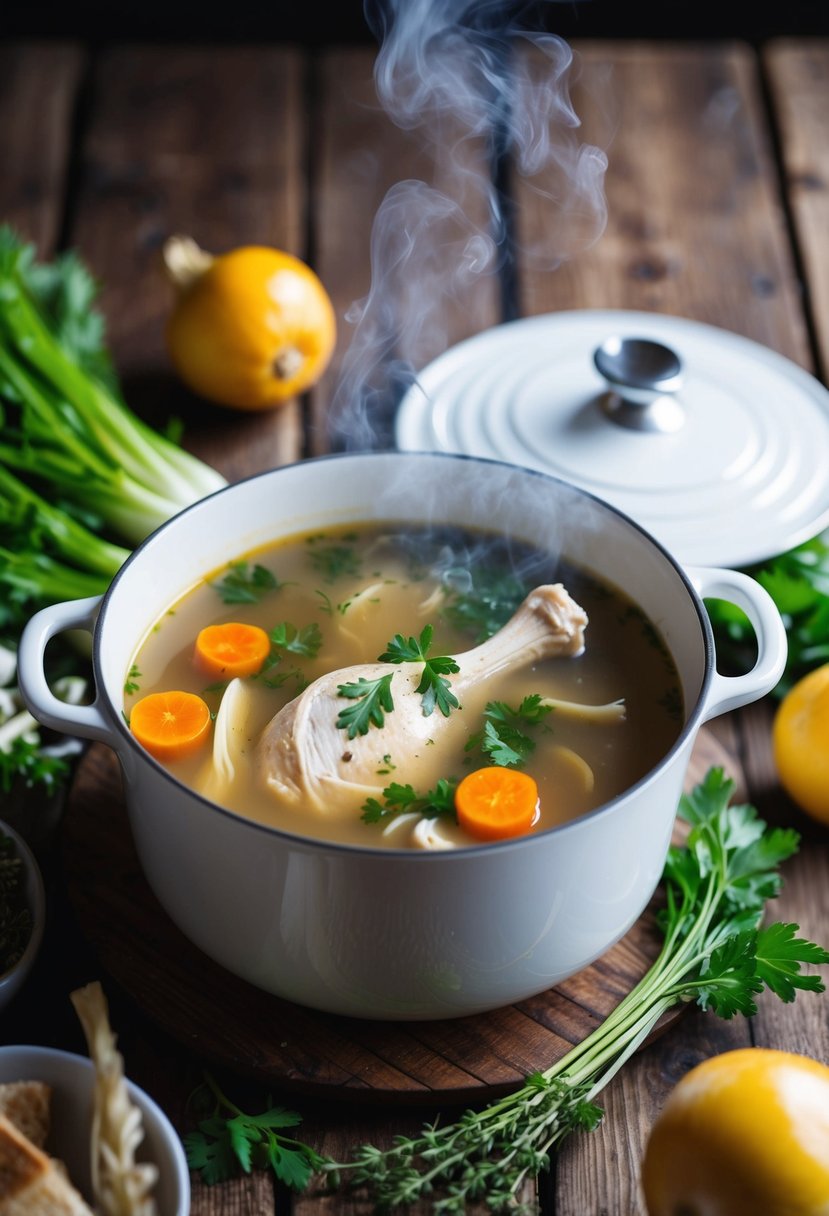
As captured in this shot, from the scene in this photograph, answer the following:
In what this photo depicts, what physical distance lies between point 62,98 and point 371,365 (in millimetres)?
1512

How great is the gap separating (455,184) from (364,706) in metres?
2.25

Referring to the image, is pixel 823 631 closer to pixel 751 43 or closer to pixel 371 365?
pixel 371 365

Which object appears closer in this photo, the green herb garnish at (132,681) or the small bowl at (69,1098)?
the small bowl at (69,1098)

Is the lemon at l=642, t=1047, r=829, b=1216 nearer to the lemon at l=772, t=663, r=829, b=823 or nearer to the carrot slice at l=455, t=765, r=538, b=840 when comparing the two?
the carrot slice at l=455, t=765, r=538, b=840

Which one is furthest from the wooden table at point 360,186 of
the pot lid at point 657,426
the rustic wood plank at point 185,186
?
the pot lid at point 657,426

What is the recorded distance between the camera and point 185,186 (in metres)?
3.66

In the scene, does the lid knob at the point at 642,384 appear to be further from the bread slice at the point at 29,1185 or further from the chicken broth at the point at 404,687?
the bread slice at the point at 29,1185

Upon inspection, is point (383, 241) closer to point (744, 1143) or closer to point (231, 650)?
point (231, 650)

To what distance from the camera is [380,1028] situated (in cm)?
181

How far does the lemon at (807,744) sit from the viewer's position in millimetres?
2139

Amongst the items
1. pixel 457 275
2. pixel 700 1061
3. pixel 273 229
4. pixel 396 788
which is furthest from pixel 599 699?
pixel 273 229

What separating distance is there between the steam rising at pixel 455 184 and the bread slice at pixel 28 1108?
1.69 metres

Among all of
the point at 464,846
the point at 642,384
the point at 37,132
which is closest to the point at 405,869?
the point at 464,846

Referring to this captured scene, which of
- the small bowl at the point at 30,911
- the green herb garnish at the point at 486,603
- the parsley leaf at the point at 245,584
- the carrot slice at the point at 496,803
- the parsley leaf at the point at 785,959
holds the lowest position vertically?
the small bowl at the point at 30,911
